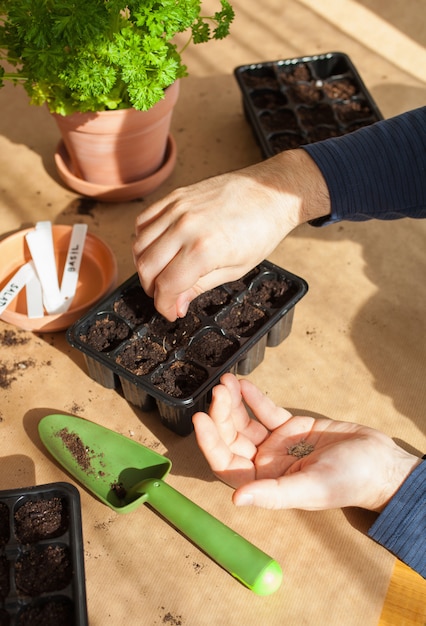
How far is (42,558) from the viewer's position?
0.84 meters

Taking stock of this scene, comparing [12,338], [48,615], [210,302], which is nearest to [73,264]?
[12,338]

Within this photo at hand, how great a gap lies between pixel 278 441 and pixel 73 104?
27.0 inches

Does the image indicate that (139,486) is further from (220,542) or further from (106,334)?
(106,334)

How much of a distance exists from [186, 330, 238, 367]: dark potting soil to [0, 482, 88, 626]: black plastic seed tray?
0.96ft

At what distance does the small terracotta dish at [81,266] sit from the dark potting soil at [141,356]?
0.14 m

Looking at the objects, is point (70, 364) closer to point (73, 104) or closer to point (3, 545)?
point (3, 545)

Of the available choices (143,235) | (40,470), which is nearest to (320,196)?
(143,235)

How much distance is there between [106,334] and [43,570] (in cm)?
39

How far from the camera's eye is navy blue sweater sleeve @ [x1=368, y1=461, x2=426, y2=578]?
878 mm

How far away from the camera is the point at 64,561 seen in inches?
32.9

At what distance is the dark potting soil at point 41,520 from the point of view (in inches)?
33.6

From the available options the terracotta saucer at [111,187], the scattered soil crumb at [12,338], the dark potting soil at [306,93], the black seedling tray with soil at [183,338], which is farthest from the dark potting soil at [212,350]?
the dark potting soil at [306,93]

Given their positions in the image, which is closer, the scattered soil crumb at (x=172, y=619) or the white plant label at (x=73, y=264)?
the scattered soil crumb at (x=172, y=619)

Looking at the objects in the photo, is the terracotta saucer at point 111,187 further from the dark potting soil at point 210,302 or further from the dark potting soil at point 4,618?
the dark potting soil at point 4,618
